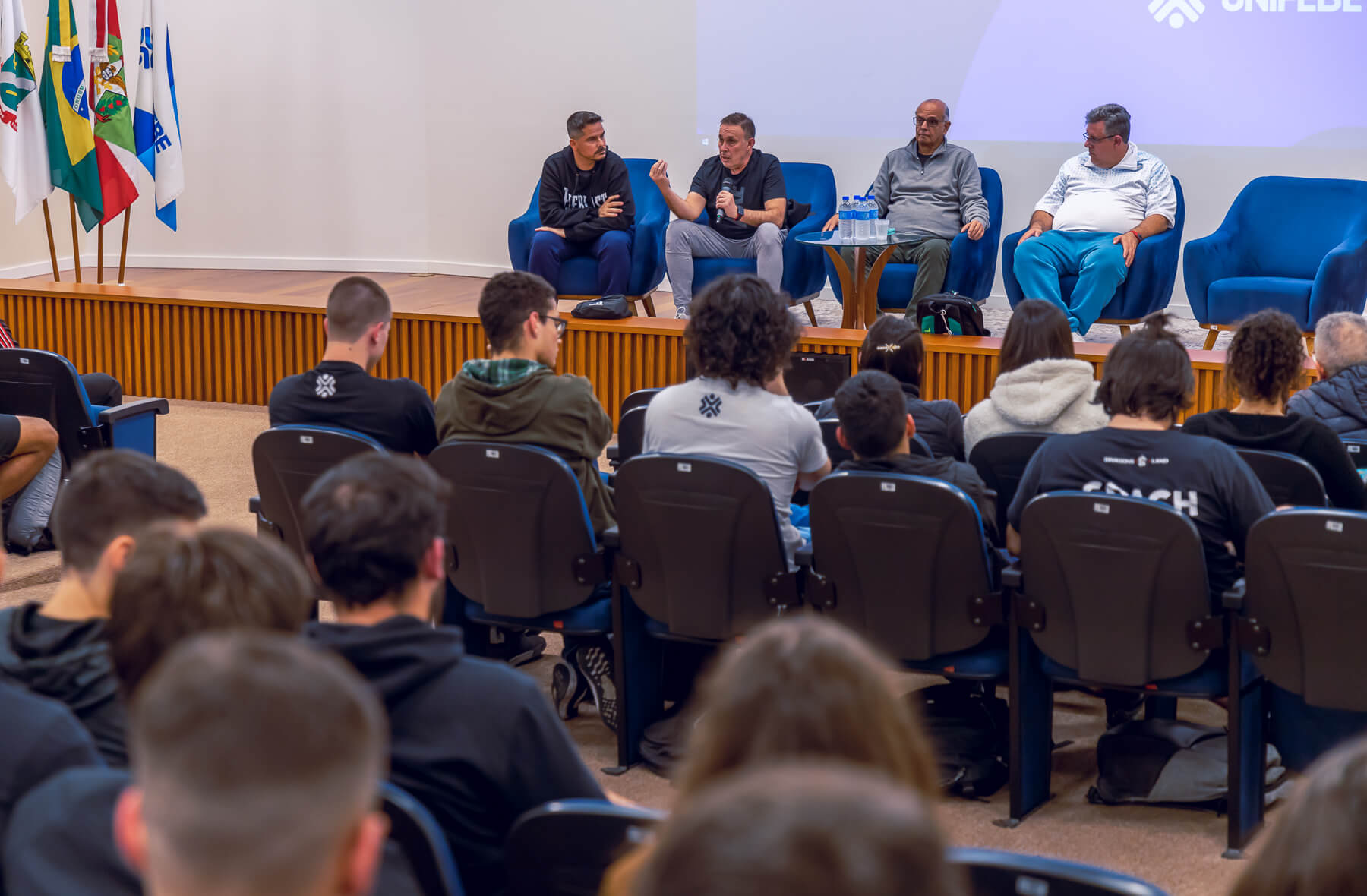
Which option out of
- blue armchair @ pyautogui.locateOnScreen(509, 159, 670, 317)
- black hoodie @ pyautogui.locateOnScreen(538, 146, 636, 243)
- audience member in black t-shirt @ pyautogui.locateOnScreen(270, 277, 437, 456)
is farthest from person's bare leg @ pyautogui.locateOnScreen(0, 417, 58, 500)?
black hoodie @ pyautogui.locateOnScreen(538, 146, 636, 243)

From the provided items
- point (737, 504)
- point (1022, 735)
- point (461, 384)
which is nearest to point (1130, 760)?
point (1022, 735)

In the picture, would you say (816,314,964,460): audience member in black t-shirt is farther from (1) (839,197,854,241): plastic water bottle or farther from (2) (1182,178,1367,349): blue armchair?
(2) (1182,178,1367,349): blue armchair

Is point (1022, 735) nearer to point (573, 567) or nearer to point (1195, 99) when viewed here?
point (573, 567)

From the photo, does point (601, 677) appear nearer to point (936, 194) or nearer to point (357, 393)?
point (357, 393)

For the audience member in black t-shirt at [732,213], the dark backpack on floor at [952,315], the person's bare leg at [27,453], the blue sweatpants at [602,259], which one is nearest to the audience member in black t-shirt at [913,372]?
the dark backpack on floor at [952,315]

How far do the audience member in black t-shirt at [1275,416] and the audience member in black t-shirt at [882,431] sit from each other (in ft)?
2.23

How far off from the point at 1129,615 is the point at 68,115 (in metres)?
6.55

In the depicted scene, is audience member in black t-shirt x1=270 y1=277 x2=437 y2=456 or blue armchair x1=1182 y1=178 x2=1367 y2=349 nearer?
audience member in black t-shirt x1=270 y1=277 x2=437 y2=456

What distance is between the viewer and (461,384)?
3.36m

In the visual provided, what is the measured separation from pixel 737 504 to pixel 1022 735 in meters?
0.77

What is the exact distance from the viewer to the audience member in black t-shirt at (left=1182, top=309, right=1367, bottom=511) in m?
3.12

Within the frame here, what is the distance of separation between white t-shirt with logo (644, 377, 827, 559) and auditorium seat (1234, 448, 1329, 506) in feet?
3.16

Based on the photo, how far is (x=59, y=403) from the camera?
4520 millimetres

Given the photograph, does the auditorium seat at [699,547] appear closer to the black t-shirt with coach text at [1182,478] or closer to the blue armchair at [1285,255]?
the black t-shirt with coach text at [1182,478]
